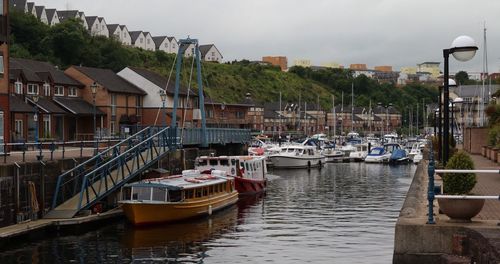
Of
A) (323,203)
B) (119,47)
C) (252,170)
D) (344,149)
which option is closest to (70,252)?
(323,203)

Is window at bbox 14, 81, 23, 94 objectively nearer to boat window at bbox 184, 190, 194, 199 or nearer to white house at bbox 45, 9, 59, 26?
boat window at bbox 184, 190, 194, 199

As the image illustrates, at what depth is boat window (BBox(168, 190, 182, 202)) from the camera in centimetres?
3537

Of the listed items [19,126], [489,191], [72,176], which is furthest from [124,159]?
[19,126]

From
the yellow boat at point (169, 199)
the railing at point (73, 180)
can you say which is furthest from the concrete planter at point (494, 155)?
the railing at point (73, 180)

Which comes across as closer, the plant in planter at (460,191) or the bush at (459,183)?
the plant in planter at (460,191)

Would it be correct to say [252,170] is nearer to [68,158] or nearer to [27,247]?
[68,158]

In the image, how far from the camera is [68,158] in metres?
37.0

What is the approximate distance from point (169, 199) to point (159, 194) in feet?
2.16

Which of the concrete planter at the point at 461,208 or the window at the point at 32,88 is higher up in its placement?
the window at the point at 32,88

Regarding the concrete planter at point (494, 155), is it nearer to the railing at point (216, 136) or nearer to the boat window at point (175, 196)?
the boat window at point (175, 196)

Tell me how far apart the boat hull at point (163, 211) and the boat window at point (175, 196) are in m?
→ 0.40

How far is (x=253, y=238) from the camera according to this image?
31.4 m

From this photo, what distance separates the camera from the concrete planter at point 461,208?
14.6 meters

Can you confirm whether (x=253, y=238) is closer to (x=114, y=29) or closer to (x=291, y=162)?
(x=291, y=162)
